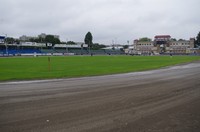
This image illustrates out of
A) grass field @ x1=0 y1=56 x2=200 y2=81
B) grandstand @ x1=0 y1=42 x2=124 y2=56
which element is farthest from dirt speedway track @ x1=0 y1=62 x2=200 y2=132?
grandstand @ x1=0 y1=42 x2=124 y2=56

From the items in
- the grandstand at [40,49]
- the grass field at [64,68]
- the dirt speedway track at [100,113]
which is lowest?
the dirt speedway track at [100,113]

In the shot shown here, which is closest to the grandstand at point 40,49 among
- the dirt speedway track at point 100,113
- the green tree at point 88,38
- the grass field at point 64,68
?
the green tree at point 88,38

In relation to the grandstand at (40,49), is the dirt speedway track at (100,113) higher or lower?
lower

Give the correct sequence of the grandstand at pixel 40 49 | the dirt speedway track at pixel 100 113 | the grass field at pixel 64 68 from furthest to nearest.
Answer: the grandstand at pixel 40 49 → the grass field at pixel 64 68 → the dirt speedway track at pixel 100 113

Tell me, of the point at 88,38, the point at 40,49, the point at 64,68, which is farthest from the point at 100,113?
the point at 88,38

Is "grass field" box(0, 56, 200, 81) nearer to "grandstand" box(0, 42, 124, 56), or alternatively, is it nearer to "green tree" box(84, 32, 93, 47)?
"grandstand" box(0, 42, 124, 56)

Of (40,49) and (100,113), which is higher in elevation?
(40,49)

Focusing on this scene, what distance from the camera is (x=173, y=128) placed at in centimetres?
636

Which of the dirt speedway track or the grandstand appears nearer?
the dirt speedway track

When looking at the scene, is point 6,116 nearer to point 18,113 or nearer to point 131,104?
point 18,113

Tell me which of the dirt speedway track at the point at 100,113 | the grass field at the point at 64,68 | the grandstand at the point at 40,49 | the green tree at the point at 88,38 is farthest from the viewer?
the green tree at the point at 88,38

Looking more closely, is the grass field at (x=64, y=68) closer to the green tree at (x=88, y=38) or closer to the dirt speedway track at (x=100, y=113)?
the dirt speedway track at (x=100, y=113)

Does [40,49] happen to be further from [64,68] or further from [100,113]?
[100,113]

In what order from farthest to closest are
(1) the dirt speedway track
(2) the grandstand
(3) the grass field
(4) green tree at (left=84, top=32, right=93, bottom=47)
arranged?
(4) green tree at (left=84, top=32, right=93, bottom=47) → (2) the grandstand → (3) the grass field → (1) the dirt speedway track
